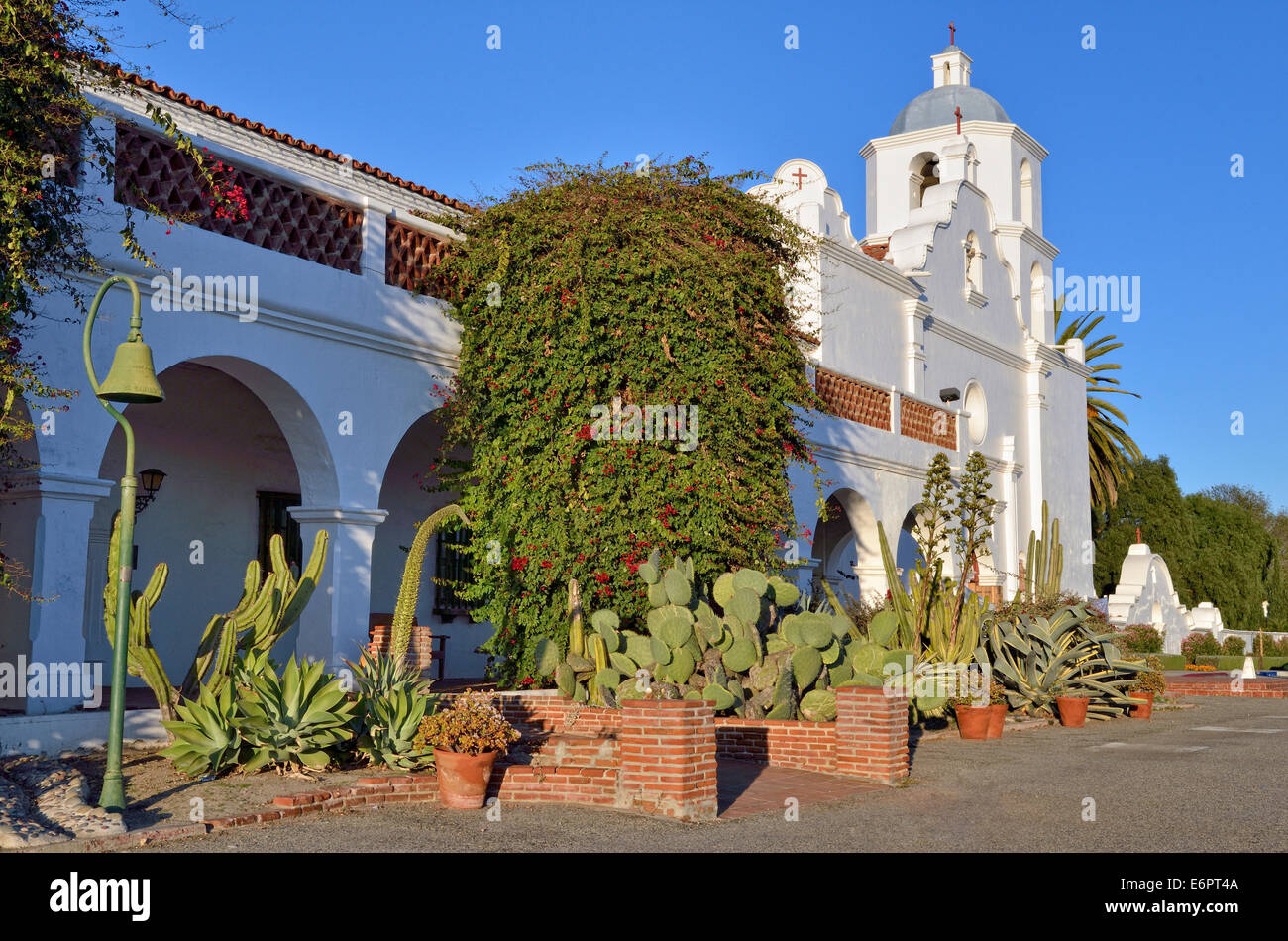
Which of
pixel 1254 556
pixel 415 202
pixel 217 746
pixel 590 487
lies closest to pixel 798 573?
pixel 590 487

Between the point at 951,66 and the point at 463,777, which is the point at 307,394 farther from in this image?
the point at 951,66

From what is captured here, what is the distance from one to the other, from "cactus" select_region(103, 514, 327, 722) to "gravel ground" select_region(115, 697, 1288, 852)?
210cm

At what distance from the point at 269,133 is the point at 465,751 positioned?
7.11 m

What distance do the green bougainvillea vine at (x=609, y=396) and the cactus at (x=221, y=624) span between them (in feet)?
9.34

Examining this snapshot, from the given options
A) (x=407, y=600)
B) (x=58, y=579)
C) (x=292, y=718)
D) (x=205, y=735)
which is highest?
(x=58, y=579)

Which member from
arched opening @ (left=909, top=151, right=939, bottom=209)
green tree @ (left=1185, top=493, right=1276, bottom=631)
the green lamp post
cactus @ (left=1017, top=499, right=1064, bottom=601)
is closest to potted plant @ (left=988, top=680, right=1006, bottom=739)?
cactus @ (left=1017, top=499, right=1064, bottom=601)

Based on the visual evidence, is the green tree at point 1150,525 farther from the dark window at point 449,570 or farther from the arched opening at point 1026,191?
the dark window at point 449,570

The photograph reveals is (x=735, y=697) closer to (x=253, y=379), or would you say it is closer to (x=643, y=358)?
(x=643, y=358)

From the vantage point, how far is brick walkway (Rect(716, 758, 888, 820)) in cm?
858

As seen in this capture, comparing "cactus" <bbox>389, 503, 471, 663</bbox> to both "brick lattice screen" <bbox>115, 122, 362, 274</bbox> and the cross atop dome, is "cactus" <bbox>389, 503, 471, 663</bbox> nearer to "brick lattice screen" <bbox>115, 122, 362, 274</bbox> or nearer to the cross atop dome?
"brick lattice screen" <bbox>115, 122, 362, 274</bbox>

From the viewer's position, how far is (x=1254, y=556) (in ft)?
149

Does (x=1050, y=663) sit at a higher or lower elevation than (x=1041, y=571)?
lower

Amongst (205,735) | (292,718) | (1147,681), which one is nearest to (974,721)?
(1147,681)

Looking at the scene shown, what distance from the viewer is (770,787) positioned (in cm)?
937
